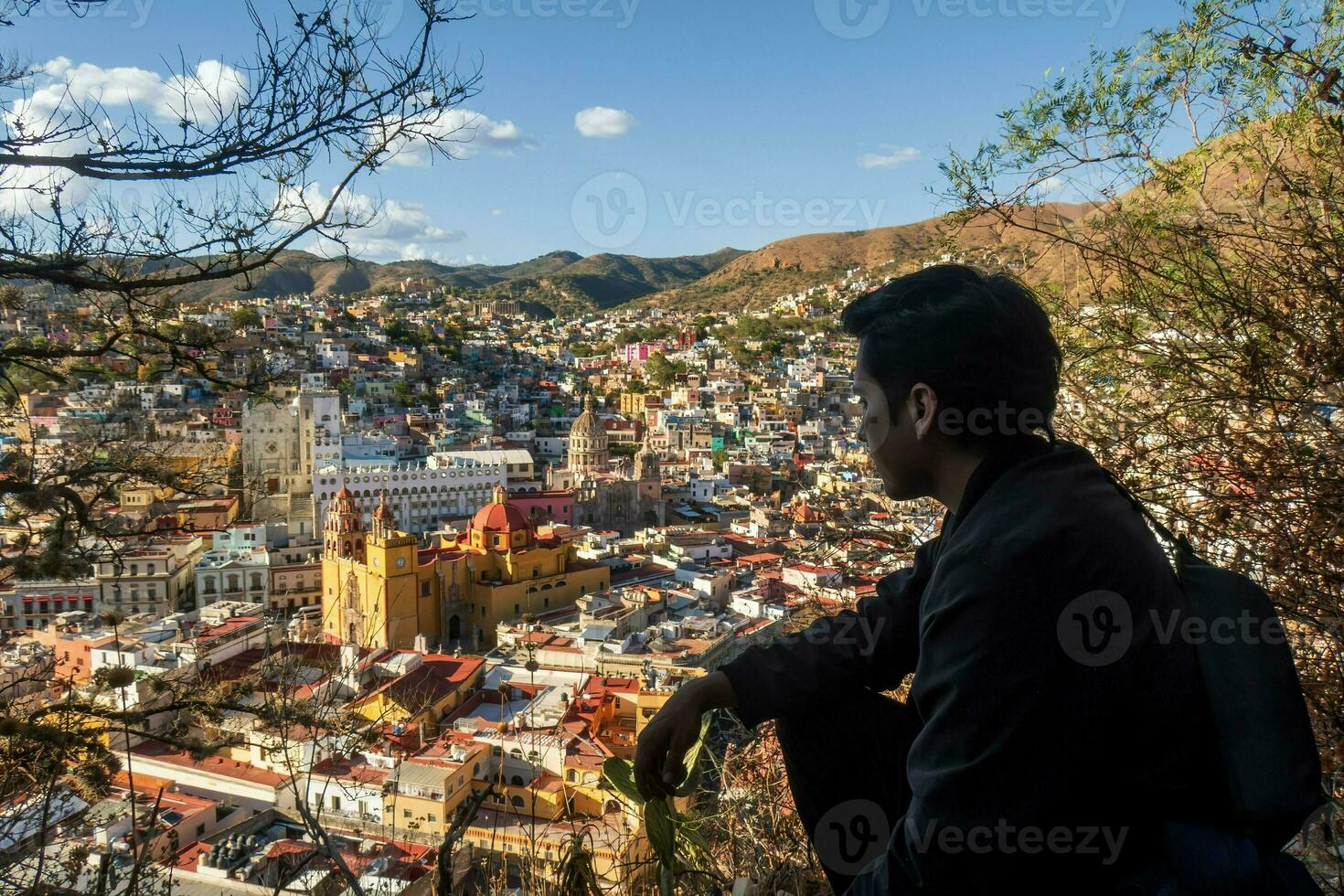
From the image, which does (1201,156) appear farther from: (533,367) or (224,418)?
(533,367)

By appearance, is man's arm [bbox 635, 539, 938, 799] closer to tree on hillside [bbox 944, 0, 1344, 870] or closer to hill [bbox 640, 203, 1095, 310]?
tree on hillside [bbox 944, 0, 1344, 870]

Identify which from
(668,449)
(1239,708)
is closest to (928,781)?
(1239,708)

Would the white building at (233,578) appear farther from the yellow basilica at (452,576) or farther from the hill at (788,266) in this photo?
the hill at (788,266)

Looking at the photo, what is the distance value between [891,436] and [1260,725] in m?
0.42

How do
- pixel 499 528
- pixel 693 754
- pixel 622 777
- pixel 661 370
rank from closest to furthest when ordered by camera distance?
1. pixel 693 754
2. pixel 622 777
3. pixel 499 528
4. pixel 661 370

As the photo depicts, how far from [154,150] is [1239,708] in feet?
7.94

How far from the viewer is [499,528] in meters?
15.9

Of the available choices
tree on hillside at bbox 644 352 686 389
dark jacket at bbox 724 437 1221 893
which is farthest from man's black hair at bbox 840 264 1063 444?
tree on hillside at bbox 644 352 686 389

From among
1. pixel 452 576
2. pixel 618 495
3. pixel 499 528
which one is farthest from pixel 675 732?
pixel 618 495

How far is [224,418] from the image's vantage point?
978 inches

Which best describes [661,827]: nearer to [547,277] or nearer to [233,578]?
[233,578]

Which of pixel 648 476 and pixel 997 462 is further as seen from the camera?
pixel 648 476

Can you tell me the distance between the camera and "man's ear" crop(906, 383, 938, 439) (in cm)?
93

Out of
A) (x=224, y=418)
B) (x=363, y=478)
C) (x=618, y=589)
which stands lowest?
(x=618, y=589)
